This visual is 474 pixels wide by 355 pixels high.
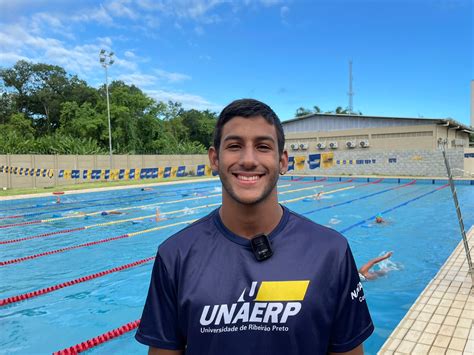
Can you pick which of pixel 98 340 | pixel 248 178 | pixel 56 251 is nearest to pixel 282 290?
pixel 248 178

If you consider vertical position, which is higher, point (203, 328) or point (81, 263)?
point (203, 328)

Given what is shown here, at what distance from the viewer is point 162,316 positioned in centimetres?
136

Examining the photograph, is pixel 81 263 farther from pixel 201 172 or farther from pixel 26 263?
pixel 201 172

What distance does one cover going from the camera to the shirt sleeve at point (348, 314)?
4.53ft

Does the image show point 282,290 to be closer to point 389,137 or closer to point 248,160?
point 248,160

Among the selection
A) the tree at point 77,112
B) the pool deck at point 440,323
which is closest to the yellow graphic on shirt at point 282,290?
the pool deck at point 440,323

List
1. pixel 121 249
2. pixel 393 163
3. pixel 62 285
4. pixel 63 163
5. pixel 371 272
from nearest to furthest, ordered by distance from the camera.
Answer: pixel 62 285 → pixel 371 272 → pixel 121 249 → pixel 63 163 → pixel 393 163

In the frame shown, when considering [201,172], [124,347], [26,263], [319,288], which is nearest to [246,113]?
[319,288]

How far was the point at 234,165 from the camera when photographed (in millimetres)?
1414

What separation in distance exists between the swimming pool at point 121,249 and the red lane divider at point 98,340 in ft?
0.24

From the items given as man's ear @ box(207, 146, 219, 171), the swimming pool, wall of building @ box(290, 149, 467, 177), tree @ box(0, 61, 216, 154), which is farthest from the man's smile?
tree @ box(0, 61, 216, 154)

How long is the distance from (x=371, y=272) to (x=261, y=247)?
5975 millimetres

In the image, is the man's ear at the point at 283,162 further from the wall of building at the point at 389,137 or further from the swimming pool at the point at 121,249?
the wall of building at the point at 389,137

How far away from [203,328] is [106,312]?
16.0ft
